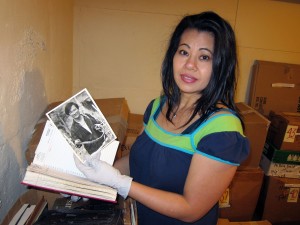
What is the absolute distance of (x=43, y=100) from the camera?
3.83ft

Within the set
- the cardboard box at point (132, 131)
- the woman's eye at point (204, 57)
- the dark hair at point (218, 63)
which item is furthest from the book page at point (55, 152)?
the cardboard box at point (132, 131)

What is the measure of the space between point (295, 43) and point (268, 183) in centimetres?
114

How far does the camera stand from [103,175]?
0.78 meters

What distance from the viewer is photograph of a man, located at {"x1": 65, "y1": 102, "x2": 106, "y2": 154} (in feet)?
2.63

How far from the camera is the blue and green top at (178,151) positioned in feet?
2.41

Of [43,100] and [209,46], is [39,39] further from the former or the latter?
→ [209,46]

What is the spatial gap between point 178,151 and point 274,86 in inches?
57.8

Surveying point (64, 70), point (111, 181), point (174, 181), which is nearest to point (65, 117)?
point (111, 181)

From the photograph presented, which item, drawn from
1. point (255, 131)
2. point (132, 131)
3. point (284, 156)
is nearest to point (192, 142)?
point (132, 131)

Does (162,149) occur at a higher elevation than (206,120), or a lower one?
lower

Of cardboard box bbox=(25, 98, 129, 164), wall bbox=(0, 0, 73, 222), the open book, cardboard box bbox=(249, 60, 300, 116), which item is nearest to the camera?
the open book

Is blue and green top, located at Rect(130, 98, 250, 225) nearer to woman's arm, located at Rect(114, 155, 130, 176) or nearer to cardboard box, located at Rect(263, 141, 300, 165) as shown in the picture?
woman's arm, located at Rect(114, 155, 130, 176)

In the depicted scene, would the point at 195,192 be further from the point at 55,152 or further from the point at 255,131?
Result: the point at 255,131

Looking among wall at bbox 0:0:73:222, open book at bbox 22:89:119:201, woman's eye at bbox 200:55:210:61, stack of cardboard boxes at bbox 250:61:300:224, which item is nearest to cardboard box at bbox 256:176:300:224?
stack of cardboard boxes at bbox 250:61:300:224
